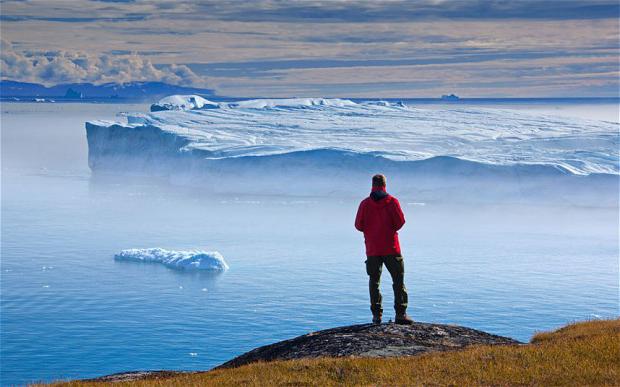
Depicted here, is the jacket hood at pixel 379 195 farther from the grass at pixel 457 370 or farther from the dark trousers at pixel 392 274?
the grass at pixel 457 370

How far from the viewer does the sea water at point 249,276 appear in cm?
2600

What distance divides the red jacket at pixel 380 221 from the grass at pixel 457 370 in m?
1.52

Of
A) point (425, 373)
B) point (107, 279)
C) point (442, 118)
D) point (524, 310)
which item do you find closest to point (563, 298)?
point (524, 310)

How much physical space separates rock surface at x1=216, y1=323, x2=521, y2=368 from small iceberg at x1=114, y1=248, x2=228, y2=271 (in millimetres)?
25233

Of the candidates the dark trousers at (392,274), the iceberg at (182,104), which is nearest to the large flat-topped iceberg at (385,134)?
the iceberg at (182,104)

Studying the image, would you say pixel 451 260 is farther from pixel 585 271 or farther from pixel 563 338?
pixel 563 338

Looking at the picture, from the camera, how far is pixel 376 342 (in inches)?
381

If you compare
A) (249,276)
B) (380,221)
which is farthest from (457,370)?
(249,276)

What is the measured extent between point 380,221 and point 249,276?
25.9m

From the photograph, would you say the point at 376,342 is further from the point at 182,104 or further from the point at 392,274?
the point at 182,104

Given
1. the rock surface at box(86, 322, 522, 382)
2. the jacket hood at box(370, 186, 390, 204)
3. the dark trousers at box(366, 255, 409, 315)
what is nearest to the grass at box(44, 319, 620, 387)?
the rock surface at box(86, 322, 522, 382)

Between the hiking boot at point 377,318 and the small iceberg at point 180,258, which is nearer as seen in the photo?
the hiking boot at point 377,318

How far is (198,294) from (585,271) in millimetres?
16999

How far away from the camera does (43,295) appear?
3148 cm
